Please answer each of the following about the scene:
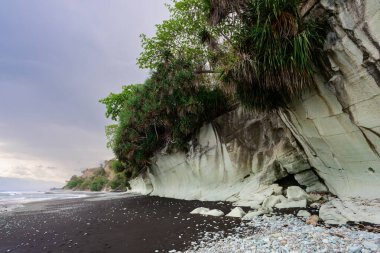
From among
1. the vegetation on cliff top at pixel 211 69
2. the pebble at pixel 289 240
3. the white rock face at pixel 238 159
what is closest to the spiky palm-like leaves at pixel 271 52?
the vegetation on cliff top at pixel 211 69

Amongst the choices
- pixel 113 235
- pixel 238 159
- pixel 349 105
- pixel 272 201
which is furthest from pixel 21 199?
pixel 349 105

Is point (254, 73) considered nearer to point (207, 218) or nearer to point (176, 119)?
point (207, 218)

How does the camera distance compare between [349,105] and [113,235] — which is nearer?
[349,105]

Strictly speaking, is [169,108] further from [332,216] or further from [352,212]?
[352,212]

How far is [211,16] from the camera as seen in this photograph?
10047mm

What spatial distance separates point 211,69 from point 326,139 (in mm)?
8174

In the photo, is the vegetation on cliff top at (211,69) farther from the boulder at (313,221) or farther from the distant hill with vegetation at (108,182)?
the distant hill with vegetation at (108,182)

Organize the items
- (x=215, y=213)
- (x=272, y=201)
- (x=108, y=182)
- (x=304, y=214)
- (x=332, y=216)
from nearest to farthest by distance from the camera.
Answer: (x=332, y=216) < (x=304, y=214) < (x=215, y=213) < (x=272, y=201) < (x=108, y=182)

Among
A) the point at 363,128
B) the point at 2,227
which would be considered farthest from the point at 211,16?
the point at 2,227

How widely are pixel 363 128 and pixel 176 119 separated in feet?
37.0

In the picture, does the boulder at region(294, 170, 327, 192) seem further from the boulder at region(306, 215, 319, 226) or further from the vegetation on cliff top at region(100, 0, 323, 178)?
the boulder at region(306, 215, 319, 226)

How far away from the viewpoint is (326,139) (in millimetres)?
8578

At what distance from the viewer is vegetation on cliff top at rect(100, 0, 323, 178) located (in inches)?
301

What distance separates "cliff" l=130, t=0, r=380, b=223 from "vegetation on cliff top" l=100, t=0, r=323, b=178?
663 millimetres
